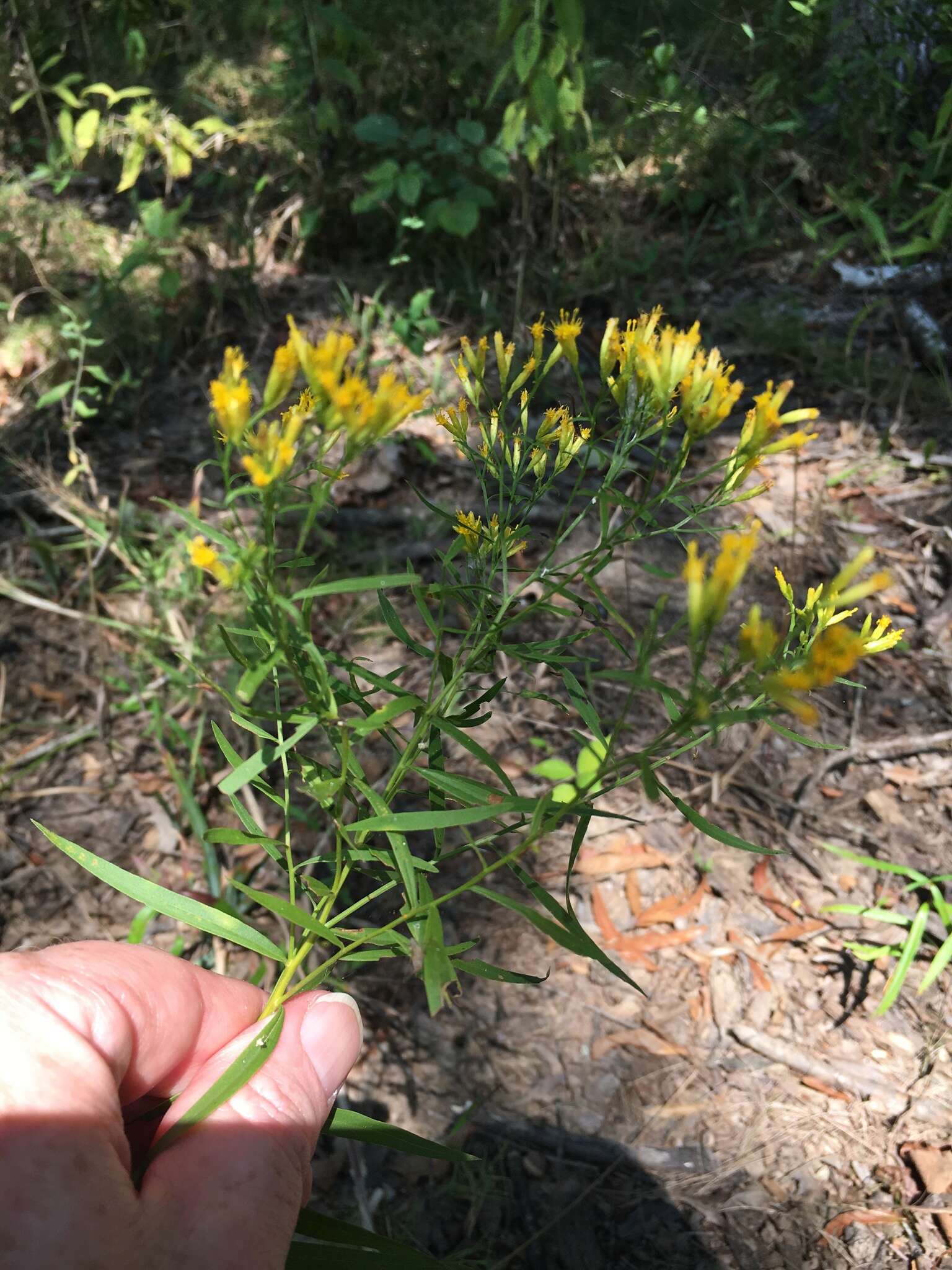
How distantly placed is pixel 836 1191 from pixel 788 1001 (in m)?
0.40

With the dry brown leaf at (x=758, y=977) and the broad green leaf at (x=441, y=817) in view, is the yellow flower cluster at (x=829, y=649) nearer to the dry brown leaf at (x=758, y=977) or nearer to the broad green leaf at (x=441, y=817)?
the broad green leaf at (x=441, y=817)

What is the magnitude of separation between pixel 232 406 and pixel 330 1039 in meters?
0.87

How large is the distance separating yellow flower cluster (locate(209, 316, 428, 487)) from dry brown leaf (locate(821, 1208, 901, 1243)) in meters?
1.75

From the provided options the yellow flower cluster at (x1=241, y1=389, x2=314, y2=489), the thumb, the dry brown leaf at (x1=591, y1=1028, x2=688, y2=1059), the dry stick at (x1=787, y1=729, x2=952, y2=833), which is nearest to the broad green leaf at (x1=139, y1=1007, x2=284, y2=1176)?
the thumb

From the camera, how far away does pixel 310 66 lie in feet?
12.8

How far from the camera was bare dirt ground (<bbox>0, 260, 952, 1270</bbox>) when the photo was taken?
173cm

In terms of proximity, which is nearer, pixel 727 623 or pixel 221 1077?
pixel 221 1077

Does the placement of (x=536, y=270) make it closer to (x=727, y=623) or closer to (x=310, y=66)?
(x=310, y=66)

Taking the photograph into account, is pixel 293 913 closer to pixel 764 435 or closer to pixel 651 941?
pixel 764 435

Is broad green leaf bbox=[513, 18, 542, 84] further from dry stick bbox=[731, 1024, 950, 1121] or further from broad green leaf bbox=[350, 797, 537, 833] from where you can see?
dry stick bbox=[731, 1024, 950, 1121]

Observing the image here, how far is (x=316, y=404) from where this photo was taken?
0.81 meters

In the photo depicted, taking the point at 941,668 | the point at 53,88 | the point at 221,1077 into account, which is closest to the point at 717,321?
the point at 941,668

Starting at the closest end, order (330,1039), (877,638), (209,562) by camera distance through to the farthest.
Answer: (209,562), (877,638), (330,1039)

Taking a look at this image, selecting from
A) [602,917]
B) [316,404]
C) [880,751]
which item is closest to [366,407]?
[316,404]
